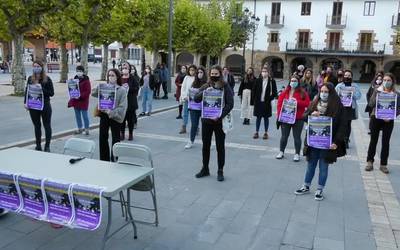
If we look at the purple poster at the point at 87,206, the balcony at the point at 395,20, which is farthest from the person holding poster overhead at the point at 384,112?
the balcony at the point at 395,20

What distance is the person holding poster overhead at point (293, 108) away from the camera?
787 cm

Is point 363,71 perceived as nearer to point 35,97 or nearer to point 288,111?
point 288,111

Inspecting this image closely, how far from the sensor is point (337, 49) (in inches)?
1708

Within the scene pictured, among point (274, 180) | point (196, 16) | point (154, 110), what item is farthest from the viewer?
point (196, 16)

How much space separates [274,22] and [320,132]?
42.0 metres

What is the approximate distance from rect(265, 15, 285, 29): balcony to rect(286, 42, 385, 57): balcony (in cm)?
227

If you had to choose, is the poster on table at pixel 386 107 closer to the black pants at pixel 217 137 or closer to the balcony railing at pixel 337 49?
the black pants at pixel 217 137

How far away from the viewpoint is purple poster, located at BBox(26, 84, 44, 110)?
7.78m

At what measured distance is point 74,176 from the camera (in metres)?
3.88

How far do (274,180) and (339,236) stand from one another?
2.19 meters

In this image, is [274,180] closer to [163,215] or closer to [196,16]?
[163,215]

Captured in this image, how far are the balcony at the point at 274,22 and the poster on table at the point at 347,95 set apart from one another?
37652 mm

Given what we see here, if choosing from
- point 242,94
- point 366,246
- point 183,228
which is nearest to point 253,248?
point 183,228

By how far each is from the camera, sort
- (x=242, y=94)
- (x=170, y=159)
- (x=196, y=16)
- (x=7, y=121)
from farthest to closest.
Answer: (x=196, y=16)
(x=242, y=94)
(x=7, y=121)
(x=170, y=159)
